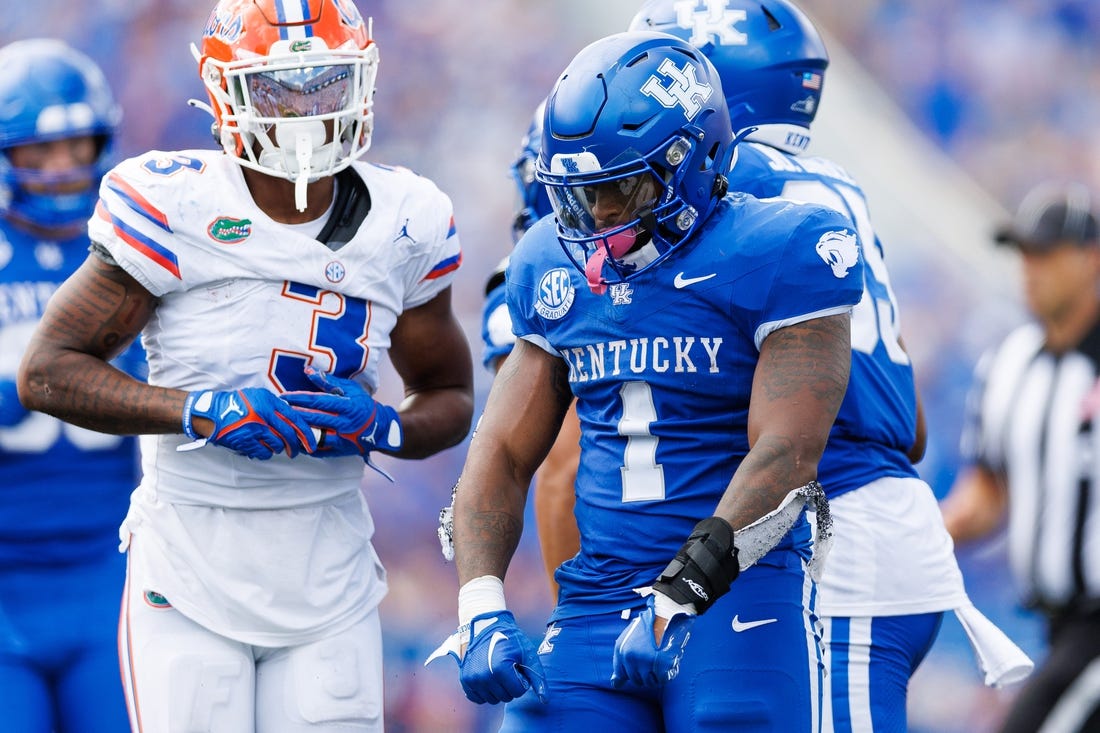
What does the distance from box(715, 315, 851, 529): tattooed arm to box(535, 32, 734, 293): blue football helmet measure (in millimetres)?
282

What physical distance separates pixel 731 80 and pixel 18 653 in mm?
2239

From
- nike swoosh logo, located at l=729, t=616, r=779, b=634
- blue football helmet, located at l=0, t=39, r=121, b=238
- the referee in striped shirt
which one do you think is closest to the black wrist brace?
nike swoosh logo, located at l=729, t=616, r=779, b=634

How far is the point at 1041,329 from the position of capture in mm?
4359

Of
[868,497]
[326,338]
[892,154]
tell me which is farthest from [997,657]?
[892,154]

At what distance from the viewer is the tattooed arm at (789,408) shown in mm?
2711

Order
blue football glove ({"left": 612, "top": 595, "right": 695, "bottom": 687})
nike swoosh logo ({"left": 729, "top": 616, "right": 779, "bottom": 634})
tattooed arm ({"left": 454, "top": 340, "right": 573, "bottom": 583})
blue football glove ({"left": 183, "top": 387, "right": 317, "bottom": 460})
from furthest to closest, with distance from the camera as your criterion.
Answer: blue football glove ({"left": 183, "top": 387, "right": 317, "bottom": 460})
tattooed arm ({"left": 454, "top": 340, "right": 573, "bottom": 583})
nike swoosh logo ({"left": 729, "top": 616, "right": 779, "bottom": 634})
blue football glove ({"left": 612, "top": 595, "right": 695, "bottom": 687})

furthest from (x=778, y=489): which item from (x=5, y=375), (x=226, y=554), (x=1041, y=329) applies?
(x=5, y=375)

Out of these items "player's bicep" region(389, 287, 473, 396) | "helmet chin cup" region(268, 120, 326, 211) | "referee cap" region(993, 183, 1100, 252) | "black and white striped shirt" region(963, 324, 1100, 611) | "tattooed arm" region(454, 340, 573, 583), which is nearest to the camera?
"tattooed arm" region(454, 340, 573, 583)

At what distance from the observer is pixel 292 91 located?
11.3ft

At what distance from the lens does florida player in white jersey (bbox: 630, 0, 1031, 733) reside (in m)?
3.43

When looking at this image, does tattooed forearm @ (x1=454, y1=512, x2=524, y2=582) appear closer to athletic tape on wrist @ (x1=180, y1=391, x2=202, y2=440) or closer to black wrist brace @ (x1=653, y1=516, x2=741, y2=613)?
black wrist brace @ (x1=653, y1=516, x2=741, y2=613)

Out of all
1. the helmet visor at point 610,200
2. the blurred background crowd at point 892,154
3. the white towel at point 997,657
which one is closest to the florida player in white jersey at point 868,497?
the white towel at point 997,657

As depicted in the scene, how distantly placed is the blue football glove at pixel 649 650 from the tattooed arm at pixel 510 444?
19.0 inches

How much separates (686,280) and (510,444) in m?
0.51
